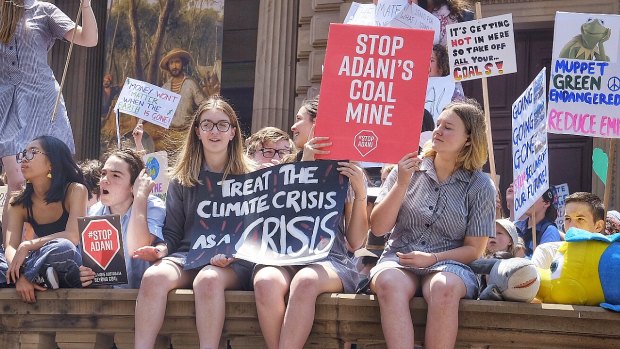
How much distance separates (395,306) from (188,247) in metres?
1.36

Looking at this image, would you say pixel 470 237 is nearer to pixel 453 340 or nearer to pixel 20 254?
pixel 453 340

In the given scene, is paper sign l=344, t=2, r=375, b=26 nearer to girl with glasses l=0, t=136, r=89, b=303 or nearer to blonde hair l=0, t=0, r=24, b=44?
blonde hair l=0, t=0, r=24, b=44

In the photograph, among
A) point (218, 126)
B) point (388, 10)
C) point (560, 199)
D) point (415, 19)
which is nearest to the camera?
point (218, 126)

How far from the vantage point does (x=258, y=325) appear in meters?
6.15

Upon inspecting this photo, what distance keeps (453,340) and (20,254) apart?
2333 millimetres

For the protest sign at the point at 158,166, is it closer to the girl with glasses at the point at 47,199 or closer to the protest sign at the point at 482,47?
the protest sign at the point at 482,47

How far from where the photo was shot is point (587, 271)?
589cm

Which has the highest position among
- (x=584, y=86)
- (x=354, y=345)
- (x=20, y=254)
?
(x=584, y=86)

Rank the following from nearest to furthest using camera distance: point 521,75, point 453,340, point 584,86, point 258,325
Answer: point 453,340 < point 258,325 < point 584,86 < point 521,75

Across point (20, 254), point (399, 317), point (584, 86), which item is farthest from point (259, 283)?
point (584, 86)

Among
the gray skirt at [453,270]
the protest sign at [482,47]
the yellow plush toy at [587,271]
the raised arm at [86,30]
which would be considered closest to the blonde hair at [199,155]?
the gray skirt at [453,270]

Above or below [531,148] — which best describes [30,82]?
above

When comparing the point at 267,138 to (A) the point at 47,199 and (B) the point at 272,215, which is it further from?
(B) the point at 272,215

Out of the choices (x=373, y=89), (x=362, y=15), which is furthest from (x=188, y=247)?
(x=362, y=15)
